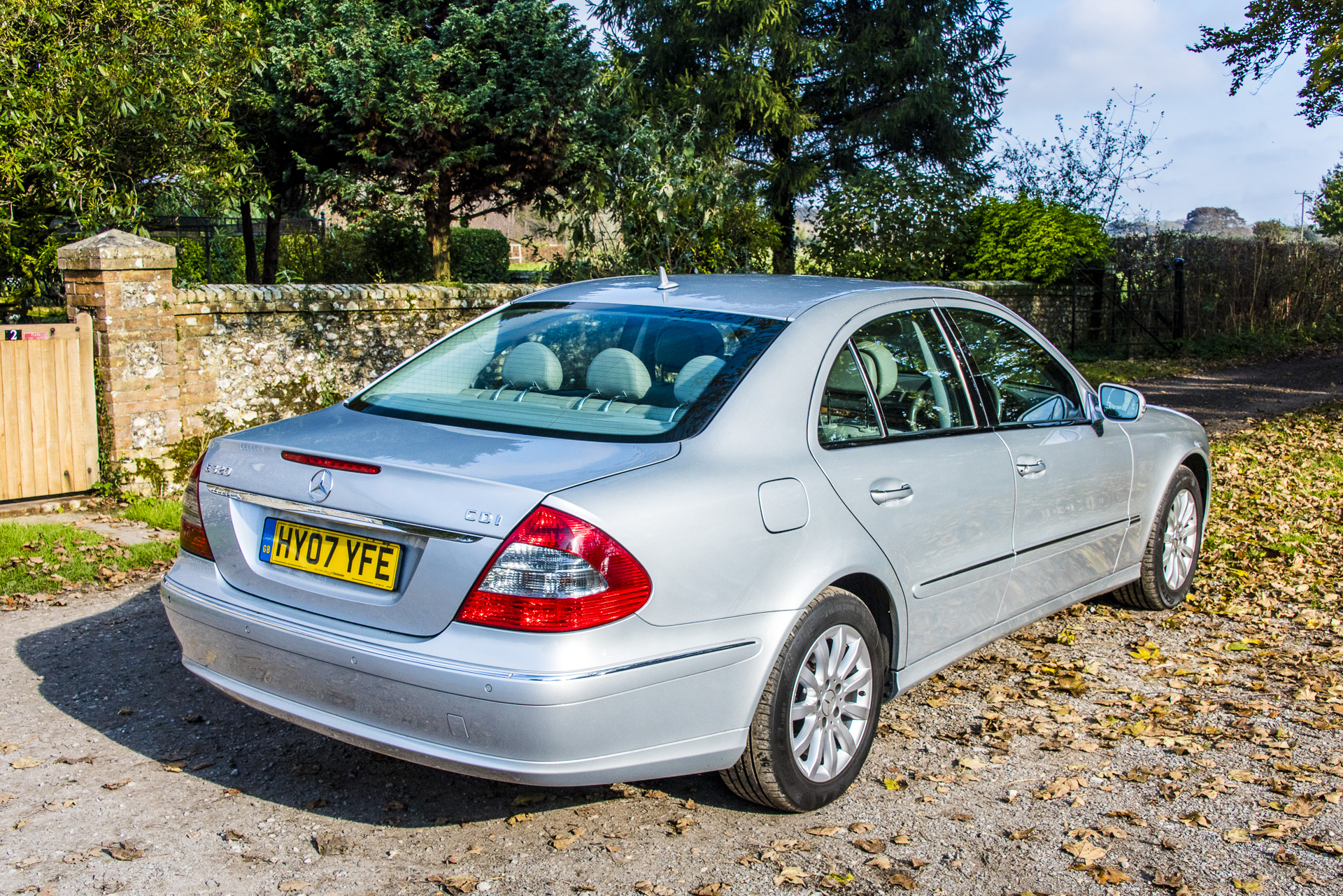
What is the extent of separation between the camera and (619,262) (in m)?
13.2

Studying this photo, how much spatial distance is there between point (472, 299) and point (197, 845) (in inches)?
309

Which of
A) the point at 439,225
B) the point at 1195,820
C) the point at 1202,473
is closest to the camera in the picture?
the point at 1195,820

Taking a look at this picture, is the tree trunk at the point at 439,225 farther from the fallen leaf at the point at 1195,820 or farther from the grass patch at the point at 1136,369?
the fallen leaf at the point at 1195,820

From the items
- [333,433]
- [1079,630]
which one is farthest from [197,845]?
[1079,630]

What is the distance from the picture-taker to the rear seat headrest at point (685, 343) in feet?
12.3

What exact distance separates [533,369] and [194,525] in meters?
1.23

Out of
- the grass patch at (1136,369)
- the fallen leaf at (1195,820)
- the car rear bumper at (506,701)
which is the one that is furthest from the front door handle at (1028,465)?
the grass patch at (1136,369)

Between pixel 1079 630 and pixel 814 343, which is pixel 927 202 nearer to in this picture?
pixel 1079 630

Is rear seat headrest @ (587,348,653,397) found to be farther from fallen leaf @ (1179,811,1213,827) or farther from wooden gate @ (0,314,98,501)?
wooden gate @ (0,314,98,501)

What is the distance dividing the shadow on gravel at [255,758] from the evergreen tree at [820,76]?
17661 millimetres

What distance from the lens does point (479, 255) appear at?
32.9 metres

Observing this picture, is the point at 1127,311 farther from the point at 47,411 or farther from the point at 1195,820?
the point at 1195,820

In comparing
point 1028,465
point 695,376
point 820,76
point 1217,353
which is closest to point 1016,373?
point 1028,465

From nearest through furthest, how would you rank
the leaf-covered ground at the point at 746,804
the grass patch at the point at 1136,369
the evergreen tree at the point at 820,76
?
the leaf-covered ground at the point at 746,804, the grass patch at the point at 1136,369, the evergreen tree at the point at 820,76
